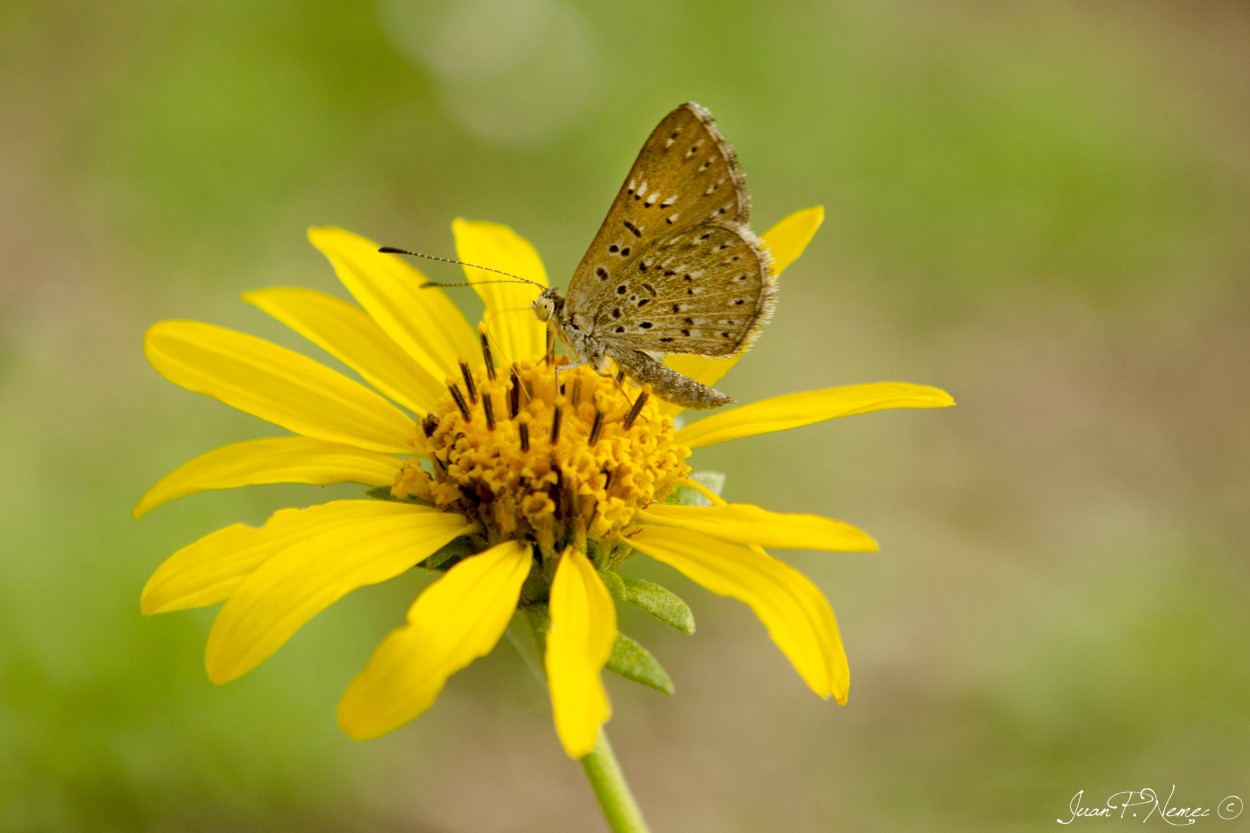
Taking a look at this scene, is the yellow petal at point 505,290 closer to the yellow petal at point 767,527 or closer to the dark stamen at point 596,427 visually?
the dark stamen at point 596,427

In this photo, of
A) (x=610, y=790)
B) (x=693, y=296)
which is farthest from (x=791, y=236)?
(x=610, y=790)

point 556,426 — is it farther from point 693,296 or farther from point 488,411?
point 693,296

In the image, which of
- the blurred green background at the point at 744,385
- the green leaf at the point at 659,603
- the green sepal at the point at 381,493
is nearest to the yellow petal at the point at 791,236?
the green leaf at the point at 659,603

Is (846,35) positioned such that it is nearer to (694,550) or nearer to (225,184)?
(225,184)

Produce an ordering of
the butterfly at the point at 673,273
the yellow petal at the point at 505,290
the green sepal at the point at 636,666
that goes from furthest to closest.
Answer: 1. the yellow petal at the point at 505,290
2. the butterfly at the point at 673,273
3. the green sepal at the point at 636,666

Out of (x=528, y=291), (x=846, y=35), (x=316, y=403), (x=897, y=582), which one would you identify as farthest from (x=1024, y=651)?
(x=846, y=35)

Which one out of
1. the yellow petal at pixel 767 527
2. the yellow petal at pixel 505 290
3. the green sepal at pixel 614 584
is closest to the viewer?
the yellow petal at pixel 767 527

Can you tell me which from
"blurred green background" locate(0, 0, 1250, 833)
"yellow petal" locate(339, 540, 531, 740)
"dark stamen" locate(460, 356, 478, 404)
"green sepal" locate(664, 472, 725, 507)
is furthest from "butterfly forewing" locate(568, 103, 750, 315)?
"blurred green background" locate(0, 0, 1250, 833)
